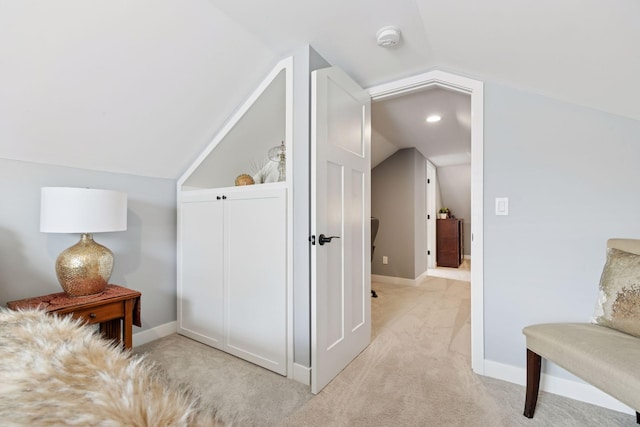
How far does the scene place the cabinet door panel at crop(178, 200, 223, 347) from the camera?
221 cm

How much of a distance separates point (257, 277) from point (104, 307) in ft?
2.98

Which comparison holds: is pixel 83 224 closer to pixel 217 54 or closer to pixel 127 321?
pixel 127 321

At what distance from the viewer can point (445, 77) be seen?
6.59 feet

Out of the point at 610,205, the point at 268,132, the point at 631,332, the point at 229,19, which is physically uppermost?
the point at 229,19

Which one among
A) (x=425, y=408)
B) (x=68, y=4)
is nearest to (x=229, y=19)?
(x=68, y=4)

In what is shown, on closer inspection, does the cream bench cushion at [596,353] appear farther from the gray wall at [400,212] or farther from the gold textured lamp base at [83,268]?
the gray wall at [400,212]

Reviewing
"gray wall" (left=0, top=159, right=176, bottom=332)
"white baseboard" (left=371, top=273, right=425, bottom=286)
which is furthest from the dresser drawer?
"white baseboard" (left=371, top=273, right=425, bottom=286)

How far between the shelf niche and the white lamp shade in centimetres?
88

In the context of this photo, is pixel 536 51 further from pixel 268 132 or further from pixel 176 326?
pixel 176 326

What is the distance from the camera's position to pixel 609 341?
4.03 feet

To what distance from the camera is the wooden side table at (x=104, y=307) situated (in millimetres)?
1551

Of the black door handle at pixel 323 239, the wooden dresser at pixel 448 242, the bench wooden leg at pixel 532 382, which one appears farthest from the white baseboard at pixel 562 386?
the wooden dresser at pixel 448 242

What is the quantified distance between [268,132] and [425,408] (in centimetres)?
230

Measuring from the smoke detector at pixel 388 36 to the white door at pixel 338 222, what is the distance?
1.05 feet
